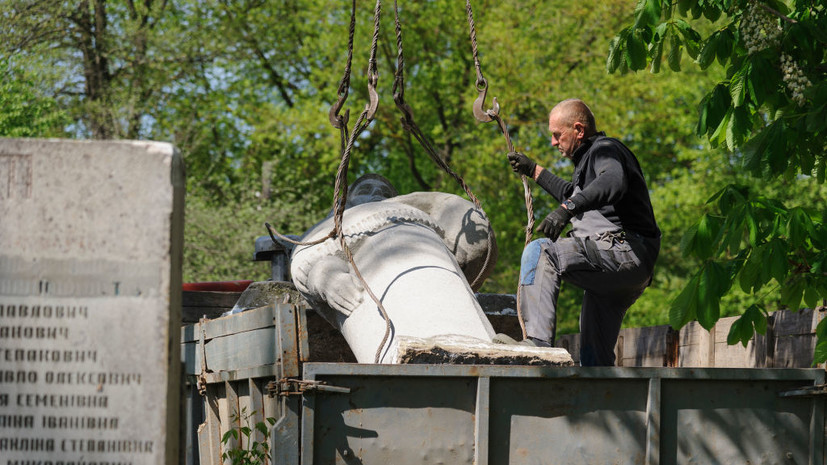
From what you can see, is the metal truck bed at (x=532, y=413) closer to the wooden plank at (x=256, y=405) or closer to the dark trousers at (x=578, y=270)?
the wooden plank at (x=256, y=405)

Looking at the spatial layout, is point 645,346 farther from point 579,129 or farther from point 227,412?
point 227,412

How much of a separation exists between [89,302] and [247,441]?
1715mm

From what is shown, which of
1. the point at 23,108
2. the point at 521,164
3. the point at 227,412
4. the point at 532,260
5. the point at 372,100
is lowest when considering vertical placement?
the point at 227,412

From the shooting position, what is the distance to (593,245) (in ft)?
17.1

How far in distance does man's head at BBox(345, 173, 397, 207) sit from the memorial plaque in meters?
3.32

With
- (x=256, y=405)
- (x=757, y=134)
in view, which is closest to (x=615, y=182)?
(x=757, y=134)

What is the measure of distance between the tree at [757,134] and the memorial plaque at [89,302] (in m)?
2.68

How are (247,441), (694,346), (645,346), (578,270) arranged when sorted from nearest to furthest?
(247,441) → (578,270) → (694,346) → (645,346)

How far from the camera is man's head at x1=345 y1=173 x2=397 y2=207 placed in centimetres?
686

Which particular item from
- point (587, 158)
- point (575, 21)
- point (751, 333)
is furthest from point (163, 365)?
point (575, 21)

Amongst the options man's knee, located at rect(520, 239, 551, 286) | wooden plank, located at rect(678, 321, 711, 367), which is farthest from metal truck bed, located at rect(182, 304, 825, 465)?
wooden plank, located at rect(678, 321, 711, 367)

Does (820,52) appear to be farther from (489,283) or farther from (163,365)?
(489,283)

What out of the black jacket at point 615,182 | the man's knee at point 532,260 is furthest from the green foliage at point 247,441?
the black jacket at point 615,182

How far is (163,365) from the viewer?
3.46m
